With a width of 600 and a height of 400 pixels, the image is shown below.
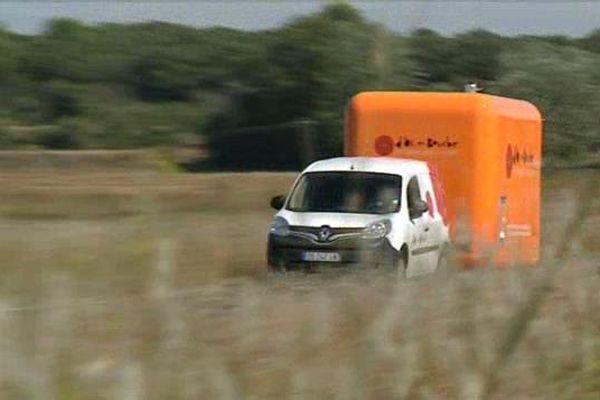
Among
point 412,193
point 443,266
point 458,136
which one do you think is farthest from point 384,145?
point 443,266

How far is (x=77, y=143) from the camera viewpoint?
148 inches

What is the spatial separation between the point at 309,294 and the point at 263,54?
97 centimetres

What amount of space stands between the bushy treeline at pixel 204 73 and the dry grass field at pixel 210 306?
149mm

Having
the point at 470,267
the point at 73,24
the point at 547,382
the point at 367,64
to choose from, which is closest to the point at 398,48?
the point at 367,64

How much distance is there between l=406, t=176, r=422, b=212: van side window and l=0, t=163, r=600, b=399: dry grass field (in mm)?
10754

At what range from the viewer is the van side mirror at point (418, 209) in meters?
16.0

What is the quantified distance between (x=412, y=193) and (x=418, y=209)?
0.24 meters

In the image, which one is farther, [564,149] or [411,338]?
[564,149]

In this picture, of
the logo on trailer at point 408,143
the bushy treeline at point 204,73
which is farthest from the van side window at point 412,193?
the bushy treeline at point 204,73

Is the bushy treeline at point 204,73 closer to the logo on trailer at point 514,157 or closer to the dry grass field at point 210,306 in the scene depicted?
the dry grass field at point 210,306

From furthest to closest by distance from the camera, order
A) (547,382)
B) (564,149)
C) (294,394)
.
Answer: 1. (547,382)
2. (564,149)
3. (294,394)

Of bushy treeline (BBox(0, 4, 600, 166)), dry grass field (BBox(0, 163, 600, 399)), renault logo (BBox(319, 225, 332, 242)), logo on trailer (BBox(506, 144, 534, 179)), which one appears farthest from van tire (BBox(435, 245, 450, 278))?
logo on trailer (BBox(506, 144, 534, 179))

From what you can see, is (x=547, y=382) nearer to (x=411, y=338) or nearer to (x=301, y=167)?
(x=411, y=338)

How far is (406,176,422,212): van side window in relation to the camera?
633 inches
